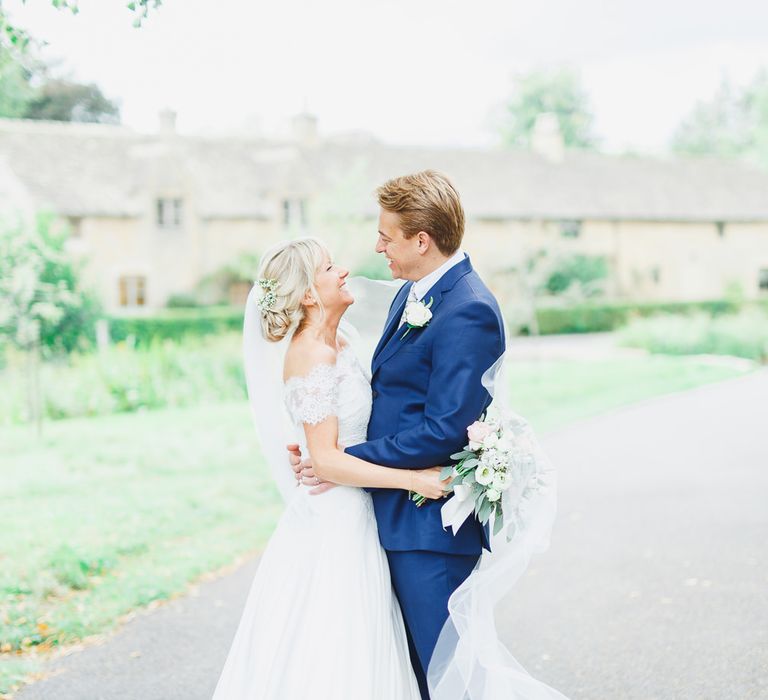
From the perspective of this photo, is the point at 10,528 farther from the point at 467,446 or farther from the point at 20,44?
the point at 467,446

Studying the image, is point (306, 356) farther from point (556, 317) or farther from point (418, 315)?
point (556, 317)

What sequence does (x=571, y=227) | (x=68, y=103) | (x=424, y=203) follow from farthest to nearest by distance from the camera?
1. (x=68, y=103)
2. (x=571, y=227)
3. (x=424, y=203)

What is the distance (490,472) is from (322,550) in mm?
728

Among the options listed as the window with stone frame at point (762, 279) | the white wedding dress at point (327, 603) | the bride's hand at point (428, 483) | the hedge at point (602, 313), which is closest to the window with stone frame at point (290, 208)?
the hedge at point (602, 313)

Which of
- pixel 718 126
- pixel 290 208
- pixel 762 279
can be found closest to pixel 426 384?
pixel 290 208

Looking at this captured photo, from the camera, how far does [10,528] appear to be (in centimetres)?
771

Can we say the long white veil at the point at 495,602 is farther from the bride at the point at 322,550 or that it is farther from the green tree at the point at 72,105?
the green tree at the point at 72,105

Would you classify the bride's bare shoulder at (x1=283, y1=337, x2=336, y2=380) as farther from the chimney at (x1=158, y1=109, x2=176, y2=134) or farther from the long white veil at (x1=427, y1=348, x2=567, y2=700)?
the chimney at (x1=158, y1=109, x2=176, y2=134)

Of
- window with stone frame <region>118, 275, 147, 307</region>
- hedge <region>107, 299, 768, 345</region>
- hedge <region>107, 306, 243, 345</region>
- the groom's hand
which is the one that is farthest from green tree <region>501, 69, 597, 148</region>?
the groom's hand

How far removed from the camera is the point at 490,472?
3.16 m

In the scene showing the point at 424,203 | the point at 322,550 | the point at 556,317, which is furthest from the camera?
the point at 556,317

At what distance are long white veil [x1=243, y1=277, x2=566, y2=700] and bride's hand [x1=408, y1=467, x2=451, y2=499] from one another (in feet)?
0.93

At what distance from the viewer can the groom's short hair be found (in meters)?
3.11

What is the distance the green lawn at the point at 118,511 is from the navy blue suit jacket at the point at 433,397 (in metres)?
2.69
